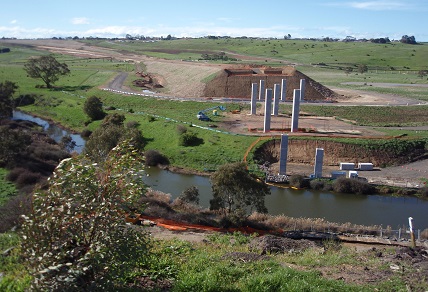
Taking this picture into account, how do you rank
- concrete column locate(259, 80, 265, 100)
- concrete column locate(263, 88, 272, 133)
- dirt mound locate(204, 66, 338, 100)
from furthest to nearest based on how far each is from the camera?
dirt mound locate(204, 66, 338, 100) < concrete column locate(259, 80, 265, 100) < concrete column locate(263, 88, 272, 133)

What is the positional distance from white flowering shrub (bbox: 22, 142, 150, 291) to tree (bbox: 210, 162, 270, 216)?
13.2 metres

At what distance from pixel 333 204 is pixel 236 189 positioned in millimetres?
10261

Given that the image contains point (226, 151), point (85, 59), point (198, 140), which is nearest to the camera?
point (226, 151)

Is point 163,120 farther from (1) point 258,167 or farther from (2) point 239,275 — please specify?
(2) point 239,275

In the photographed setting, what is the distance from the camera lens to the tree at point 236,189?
22500mm

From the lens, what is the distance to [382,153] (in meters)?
38.0

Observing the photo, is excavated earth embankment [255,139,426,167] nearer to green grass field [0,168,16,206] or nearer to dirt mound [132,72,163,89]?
green grass field [0,168,16,206]

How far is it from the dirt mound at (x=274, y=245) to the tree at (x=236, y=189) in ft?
16.1

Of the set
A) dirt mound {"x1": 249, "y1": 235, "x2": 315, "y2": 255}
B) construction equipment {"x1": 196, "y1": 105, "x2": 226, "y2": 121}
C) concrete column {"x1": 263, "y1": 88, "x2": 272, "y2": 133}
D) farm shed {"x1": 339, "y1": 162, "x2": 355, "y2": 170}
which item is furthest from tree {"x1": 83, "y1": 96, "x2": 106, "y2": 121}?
dirt mound {"x1": 249, "y1": 235, "x2": 315, "y2": 255}

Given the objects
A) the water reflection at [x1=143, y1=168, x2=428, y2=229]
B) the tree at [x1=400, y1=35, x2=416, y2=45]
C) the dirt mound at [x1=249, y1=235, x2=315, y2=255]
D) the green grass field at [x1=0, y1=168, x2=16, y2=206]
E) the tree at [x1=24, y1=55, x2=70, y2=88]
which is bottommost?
the water reflection at [x1=143, y1=168, x2=428, y2=229]

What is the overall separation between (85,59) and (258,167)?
327 ft

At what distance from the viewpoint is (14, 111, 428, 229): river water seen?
27.2 m

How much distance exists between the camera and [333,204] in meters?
30.1

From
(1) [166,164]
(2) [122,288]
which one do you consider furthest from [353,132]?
(2) [122,288]
